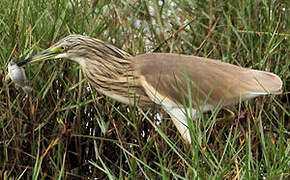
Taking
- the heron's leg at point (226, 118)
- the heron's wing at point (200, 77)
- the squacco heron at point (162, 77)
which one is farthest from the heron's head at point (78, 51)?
the heron's leg at point (226, 118)

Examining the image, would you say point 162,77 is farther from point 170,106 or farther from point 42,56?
point 42,56

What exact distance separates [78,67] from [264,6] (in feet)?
2.91

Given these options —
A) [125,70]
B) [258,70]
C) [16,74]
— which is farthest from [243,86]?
[16,74]

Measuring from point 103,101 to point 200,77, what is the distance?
0.43 metres

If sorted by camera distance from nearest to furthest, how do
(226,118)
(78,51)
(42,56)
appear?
(42,56)
(78,51)
(226,118)

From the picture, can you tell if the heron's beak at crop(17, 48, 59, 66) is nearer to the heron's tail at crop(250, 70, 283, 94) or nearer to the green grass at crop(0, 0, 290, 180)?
the green grass at crop(0, 0, 290, 180)

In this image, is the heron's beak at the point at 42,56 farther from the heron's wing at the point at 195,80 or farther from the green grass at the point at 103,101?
the heron's wing at the point at 195,80

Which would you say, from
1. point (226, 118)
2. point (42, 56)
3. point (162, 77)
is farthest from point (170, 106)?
point (42, 56)

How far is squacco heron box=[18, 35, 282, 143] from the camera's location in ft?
8.56

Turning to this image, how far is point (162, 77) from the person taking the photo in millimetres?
2648

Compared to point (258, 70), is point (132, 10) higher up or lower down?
higher up

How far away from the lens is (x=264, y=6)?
10.2 ft

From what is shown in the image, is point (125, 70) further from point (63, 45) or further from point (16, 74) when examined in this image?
point (16, 74)

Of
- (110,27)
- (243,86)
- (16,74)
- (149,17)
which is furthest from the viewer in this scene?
(149,17)
